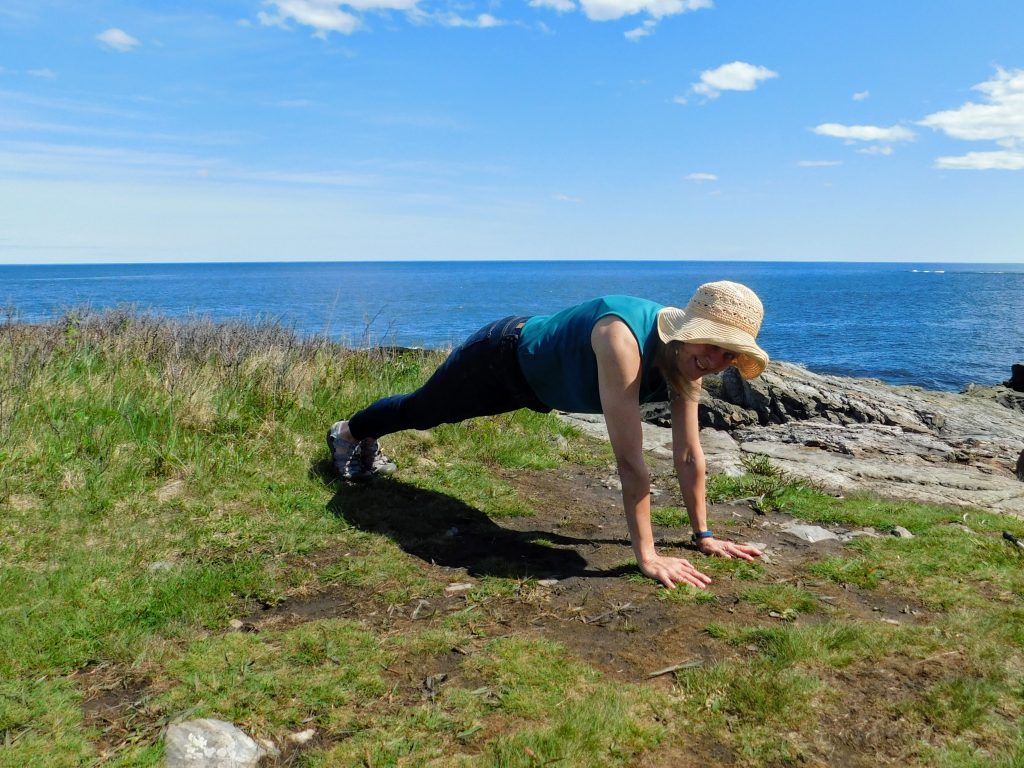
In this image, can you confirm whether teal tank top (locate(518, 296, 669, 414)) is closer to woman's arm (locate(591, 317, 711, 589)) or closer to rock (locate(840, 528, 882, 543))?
woman's arm (locate(591, 317, 711, 589))

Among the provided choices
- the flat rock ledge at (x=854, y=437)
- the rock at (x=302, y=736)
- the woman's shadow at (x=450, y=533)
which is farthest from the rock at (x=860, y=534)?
the rock at (x=302, y=736)

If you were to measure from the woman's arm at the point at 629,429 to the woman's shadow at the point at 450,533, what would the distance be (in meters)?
0.34

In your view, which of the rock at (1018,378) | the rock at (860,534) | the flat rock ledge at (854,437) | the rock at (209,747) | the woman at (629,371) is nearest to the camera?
the rock at (209,747)

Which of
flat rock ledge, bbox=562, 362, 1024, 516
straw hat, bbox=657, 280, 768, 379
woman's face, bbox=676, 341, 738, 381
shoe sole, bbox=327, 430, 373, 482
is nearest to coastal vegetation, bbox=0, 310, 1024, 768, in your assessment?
shoe sole, bbox=327, 430, 373, 482

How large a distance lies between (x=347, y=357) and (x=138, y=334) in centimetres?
299

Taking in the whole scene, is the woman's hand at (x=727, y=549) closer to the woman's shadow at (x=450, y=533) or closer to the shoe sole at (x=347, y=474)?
the woman's shadow at (x=450, y=533)

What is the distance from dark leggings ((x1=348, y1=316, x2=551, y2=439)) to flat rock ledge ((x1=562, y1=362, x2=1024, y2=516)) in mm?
2789

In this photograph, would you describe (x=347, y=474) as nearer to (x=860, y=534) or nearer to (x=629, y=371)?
(x=629, y=371)

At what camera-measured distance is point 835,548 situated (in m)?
4.99

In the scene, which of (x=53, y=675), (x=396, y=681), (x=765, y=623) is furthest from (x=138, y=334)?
(x=765, y=623)

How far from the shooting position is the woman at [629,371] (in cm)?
398

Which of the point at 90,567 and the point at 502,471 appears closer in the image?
the point at 90,567

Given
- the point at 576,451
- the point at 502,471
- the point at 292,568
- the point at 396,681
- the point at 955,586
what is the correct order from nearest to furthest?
1. the point at 396,681
2. the point at 955,586
3. the point at 292,568
4. the point at 502,471
5. the point at 576,451

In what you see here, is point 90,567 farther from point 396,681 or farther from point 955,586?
point 955,586
